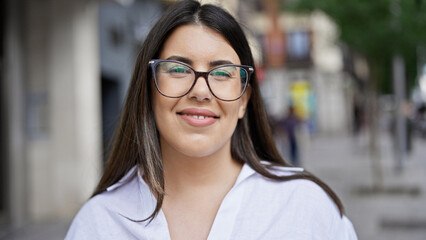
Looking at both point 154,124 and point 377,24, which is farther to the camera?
point 377,24

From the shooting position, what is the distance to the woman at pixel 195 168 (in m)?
1.81

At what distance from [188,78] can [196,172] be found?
0.36 m

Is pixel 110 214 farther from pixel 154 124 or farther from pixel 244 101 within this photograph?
pixel 244 101

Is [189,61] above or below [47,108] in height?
above

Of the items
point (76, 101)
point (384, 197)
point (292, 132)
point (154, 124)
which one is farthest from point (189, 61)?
point (292, 132)

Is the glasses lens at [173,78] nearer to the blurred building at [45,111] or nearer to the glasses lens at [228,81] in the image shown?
the glasses lens at [228,81]

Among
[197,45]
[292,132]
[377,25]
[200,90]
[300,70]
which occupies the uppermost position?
[377,25]

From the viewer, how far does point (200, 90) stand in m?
1.81

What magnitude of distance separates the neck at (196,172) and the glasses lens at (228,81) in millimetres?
231

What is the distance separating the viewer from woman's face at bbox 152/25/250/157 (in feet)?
5.98

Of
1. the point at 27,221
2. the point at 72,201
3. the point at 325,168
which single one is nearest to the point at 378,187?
the point at 325,168

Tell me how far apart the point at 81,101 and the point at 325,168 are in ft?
24.6

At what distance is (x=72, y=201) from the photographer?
784 centimetres

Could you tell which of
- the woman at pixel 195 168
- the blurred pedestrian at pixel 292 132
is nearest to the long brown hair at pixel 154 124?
the woman at pixel 195 168
